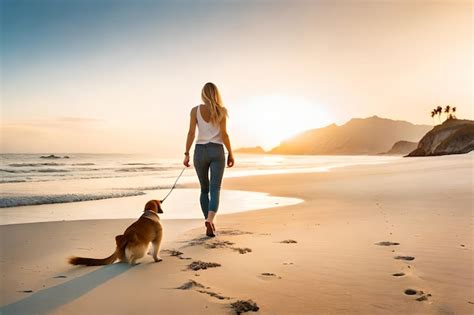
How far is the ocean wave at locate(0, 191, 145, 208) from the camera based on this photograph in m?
10.9

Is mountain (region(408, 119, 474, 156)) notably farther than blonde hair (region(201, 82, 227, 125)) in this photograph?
Yes

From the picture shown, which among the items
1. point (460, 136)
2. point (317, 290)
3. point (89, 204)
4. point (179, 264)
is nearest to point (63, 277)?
point (179, 264)

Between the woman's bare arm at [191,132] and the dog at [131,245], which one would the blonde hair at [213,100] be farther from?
the dog at [131,245]

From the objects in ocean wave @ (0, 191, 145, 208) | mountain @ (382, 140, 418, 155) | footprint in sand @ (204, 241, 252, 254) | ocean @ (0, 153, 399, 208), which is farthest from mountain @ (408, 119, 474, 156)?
mountain @ (382, 140, 418, 155)

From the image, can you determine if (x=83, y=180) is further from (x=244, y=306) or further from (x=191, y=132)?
(x=244, y=306)

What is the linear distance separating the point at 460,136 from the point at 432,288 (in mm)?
75248

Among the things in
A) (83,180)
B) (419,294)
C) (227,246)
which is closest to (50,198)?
(227,246)

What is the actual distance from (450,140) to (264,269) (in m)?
75.8

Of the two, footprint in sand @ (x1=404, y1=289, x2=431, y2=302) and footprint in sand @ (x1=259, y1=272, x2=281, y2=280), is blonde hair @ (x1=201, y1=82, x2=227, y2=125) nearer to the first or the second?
footprint in sand @ (x1=259, y1=272, x2=281, y2=280)

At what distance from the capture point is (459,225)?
6.33 meters

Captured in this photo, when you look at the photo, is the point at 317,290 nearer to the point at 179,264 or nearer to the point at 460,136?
the point at 179,264

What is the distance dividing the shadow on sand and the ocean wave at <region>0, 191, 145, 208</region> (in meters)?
7.79

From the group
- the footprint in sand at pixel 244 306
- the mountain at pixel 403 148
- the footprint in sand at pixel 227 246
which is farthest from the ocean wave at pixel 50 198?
the mountain at pixel 403 148

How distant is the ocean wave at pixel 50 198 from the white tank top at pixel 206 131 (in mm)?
7204
